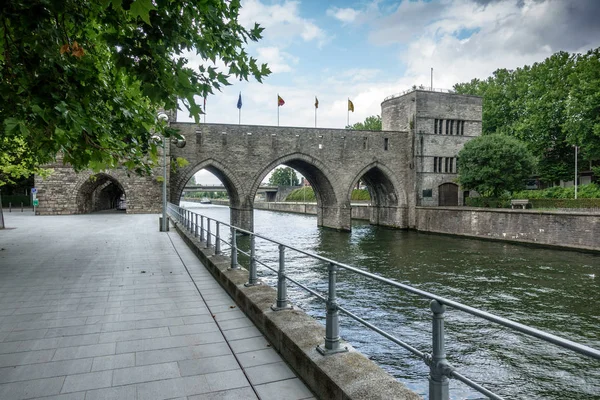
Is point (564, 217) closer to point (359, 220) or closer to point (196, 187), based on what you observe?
point (359, 220)

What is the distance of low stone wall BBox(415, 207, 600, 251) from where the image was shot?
721 inches

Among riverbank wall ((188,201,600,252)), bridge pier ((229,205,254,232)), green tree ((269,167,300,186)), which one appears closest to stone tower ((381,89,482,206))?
riverbank wall ((188,201,600,252))

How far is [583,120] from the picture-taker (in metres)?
28.7

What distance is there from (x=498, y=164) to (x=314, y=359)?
26826 millimetres

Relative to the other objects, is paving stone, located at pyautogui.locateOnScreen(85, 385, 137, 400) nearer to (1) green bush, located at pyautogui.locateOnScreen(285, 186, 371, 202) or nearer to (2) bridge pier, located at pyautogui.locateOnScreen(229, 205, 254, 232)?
(2) bridge pier, located at pyautogui.locateOnScreen(229, 205, 254, 232)

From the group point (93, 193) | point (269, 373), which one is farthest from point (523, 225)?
point (93, 193)

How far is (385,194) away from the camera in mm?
32500

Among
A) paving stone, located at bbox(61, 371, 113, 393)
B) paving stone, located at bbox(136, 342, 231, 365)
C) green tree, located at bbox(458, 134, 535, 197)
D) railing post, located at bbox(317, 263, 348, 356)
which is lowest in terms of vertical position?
paving stone, located at bbox(61, 371, 113, 393)

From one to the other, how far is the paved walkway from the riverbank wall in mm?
17803

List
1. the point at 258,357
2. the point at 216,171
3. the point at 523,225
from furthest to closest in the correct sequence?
the point at 216,171 < the point at 523,225 < the point at 258,357

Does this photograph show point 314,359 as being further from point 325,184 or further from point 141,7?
point 325,184

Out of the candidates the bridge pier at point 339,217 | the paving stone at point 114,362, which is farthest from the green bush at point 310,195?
the paving stone at point 114,362

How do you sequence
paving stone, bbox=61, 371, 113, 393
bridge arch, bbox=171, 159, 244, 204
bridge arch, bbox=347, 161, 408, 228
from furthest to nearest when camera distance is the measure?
1. bridge arch, bbox=347, 161, 408, 228
2. bridge arch, bbox=171, 159, 244, 204
3. paving stone, bbox=61, 371, 113, 393

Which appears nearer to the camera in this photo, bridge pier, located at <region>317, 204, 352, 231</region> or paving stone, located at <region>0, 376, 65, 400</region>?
paving stone, located at <region>0, 376, 65, 400</region>
